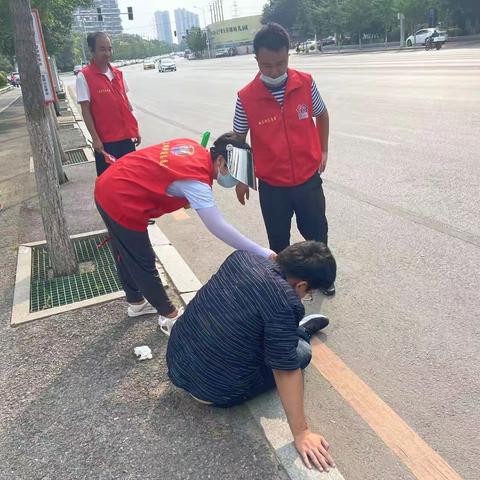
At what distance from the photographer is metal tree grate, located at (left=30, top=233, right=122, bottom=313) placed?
12.8 feet

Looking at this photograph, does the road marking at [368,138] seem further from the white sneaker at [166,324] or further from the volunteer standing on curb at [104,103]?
the white sneaker at [166,324]

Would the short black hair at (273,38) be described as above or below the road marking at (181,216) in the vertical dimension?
above

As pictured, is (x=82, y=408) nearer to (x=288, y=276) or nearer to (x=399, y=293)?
(x=288, y=276)

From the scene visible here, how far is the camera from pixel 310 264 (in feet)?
6.98

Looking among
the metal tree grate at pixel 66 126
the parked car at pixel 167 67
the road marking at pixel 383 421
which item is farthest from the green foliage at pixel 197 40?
the road marking at pixel 383 421

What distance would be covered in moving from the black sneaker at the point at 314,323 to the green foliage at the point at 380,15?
149ft

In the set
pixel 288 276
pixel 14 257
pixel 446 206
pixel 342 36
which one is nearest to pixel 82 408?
pixel 288 276

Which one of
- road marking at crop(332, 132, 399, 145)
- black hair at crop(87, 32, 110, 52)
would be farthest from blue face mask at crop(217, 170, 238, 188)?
road marking at crop(332, 132, 399, 145)

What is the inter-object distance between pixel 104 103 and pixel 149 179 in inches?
99.6

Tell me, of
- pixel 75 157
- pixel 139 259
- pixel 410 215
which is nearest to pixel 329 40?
pixel 75 157

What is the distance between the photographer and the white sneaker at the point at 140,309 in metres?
3.54

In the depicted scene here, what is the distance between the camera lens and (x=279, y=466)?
2223mm

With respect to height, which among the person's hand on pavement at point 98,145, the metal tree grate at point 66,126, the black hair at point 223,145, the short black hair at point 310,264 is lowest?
the metal tree grate at point 66,126

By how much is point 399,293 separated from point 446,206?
1.94 m
